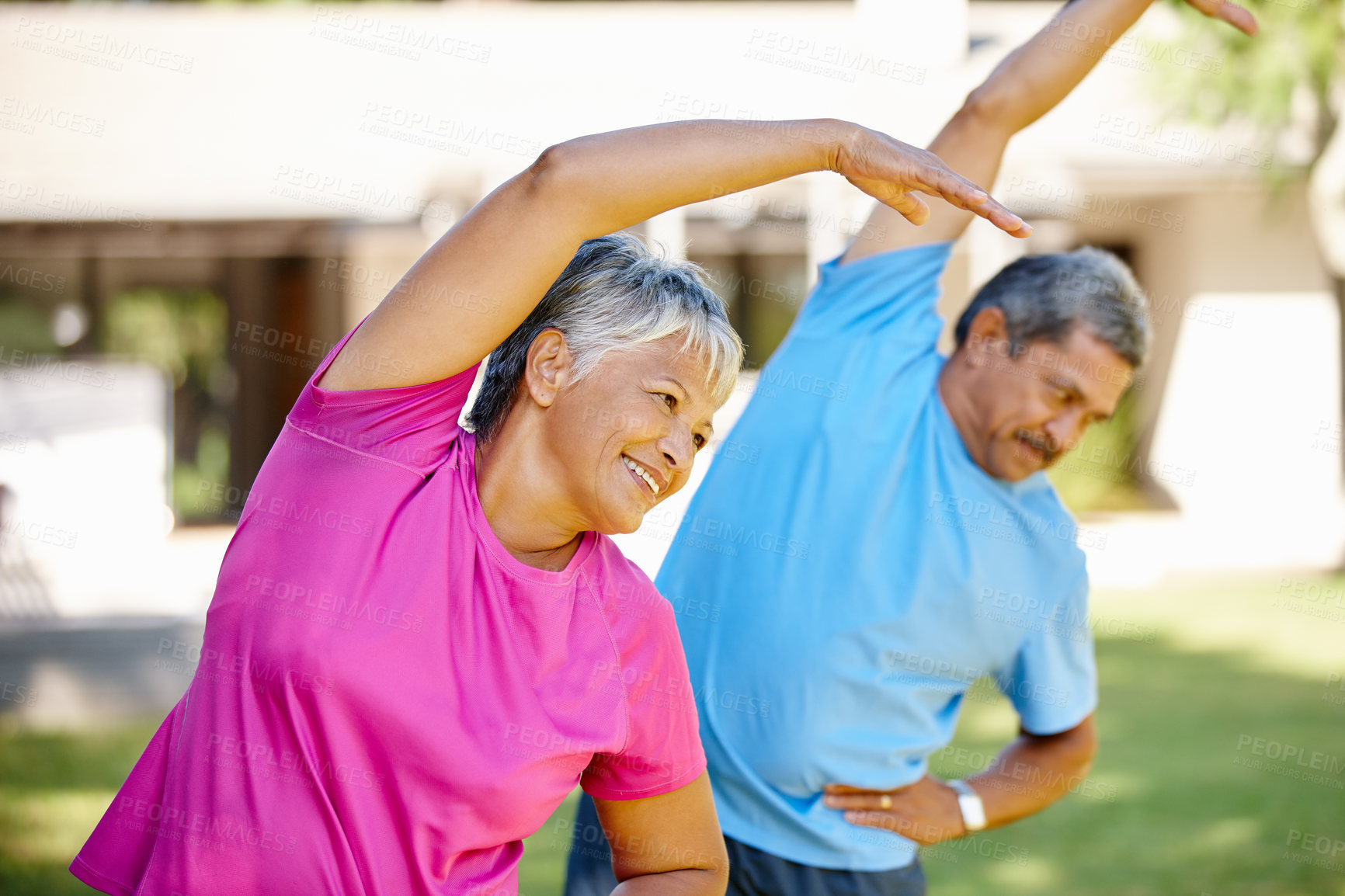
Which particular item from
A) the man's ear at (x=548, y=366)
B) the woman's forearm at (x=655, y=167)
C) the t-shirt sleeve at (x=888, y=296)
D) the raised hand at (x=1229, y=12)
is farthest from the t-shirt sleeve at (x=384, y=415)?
the raised hand at (x=1229, y=12)

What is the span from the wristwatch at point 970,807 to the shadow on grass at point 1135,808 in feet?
7.01

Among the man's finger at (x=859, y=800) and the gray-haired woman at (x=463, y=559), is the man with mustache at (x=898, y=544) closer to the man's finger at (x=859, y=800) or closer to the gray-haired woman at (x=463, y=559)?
the man's finger at (x=859, y=800)

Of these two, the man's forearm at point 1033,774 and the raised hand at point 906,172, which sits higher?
the raised hand at point 906,172

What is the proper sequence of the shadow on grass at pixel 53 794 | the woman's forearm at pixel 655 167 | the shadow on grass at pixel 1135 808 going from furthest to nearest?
1. the shadow on grass at pixel 1135 808
2. the shadow on grass at pixel 53 794
3. the woman's forearm at pixel 655 167

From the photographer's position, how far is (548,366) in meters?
1.62

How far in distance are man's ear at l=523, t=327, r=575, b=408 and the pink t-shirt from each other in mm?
111

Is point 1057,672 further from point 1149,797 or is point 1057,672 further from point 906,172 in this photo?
point 1149,797

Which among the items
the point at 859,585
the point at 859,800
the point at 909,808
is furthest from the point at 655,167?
the point at 909,808

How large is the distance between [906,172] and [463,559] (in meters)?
0.74

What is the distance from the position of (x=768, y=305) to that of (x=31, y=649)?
375 inches

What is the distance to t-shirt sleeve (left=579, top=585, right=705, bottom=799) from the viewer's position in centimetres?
166

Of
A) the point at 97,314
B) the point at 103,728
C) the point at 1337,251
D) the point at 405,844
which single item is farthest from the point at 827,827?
the point at 97,314

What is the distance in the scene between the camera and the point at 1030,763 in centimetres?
255

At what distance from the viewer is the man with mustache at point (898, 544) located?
2.25 metres
